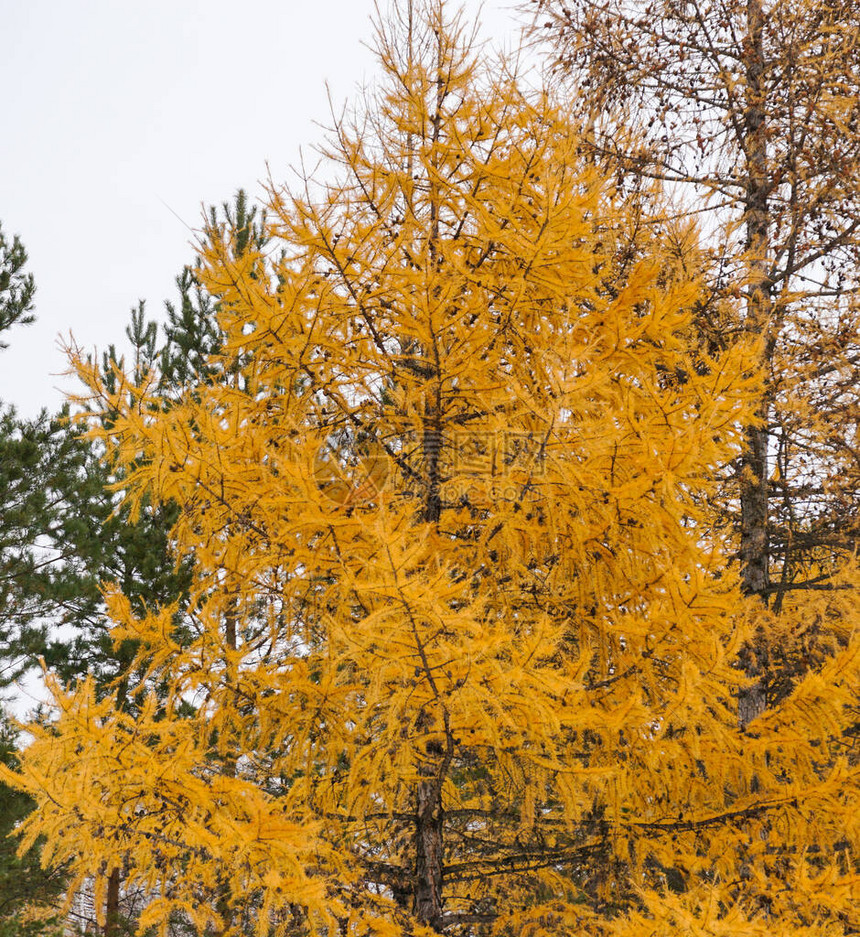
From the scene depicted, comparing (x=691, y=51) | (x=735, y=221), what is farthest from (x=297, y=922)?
(x=691, y=51)

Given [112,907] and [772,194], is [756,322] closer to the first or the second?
[772,194]

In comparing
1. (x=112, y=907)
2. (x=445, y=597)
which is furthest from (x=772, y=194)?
(x=112, y=907)

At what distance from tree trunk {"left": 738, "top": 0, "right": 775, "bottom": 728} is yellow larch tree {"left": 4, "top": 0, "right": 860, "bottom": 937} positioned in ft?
5.26

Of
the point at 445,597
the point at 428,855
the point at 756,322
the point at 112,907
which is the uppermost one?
the point at 756,322

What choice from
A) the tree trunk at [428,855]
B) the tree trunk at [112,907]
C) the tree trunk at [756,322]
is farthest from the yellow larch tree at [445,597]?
the tree trunk at [112,907]

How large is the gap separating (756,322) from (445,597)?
435 cm

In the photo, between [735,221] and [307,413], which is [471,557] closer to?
[307,413]

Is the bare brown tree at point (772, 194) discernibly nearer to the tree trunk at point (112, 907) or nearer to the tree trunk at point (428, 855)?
the tree trunk at point (428, 855)

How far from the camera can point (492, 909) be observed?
19.7 ft

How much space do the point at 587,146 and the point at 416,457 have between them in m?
3.67

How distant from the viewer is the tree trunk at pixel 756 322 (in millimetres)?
5953

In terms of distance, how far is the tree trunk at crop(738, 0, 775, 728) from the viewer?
5953mm

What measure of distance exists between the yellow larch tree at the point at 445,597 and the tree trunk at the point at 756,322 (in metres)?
1.60

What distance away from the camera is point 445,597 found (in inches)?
110
